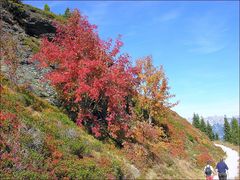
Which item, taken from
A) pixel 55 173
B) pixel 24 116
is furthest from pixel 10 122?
pixel 55 173

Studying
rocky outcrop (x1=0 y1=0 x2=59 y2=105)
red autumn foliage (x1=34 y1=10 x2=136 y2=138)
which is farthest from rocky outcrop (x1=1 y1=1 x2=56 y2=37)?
red autumn foliage (x1=34 y1=10 x2=136 y2=138)

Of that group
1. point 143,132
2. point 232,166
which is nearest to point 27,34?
Result: point 143,132

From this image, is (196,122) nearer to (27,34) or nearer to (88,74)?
(27,34)

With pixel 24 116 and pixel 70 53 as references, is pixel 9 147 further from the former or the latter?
pixel 70 53

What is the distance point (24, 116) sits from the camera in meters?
14.3

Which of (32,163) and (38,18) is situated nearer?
(32,163)

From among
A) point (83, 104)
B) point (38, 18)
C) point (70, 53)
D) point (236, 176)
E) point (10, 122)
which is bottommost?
point (236, 176)

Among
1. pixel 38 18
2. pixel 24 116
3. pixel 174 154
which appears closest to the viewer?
pixel 24 116

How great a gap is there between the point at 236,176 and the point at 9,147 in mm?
17094

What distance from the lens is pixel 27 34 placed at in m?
29.1

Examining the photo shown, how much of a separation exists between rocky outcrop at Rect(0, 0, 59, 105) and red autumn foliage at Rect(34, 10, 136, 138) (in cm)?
162

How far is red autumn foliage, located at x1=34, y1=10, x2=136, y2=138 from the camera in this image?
18.5 metres

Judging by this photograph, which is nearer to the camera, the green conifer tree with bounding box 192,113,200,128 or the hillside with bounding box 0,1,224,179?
the hillside with bounding box 0,1,224,179

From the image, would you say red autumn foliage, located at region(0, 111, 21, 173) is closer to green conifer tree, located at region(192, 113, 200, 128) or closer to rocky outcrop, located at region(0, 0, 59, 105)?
rocky outcrop, located at region(0, 0, 59, 105)
